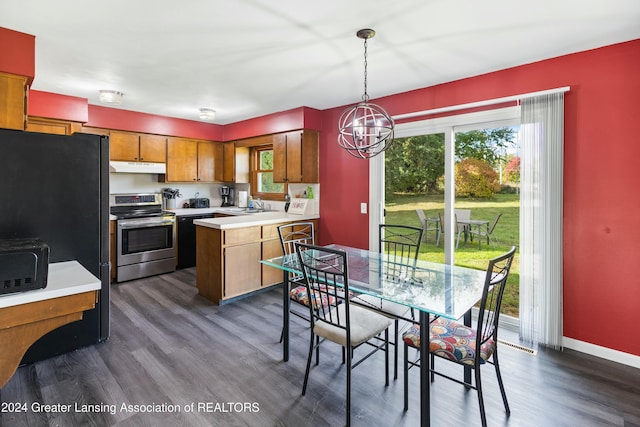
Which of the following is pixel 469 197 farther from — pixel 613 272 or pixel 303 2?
pixel 303 2

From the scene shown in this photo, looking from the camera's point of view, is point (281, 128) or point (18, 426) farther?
point (281, 128)

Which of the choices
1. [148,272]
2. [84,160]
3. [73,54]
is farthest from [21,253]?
[148,272]

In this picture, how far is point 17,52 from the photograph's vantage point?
2.33 meters

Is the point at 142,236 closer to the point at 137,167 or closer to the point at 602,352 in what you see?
the point at 137,167

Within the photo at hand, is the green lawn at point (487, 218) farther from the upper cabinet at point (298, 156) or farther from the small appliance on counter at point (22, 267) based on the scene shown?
the small appliance on counter at point (22, 267)

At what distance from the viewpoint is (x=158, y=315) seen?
3359mm

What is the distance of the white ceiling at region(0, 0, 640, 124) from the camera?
1999 millimetres

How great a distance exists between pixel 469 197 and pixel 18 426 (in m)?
3.75

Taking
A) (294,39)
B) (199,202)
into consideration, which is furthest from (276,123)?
(294,39)

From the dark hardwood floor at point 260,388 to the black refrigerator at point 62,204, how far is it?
0.17 m

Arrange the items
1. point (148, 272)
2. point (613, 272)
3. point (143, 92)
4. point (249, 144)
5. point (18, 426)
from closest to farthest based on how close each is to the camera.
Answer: point (18, 426), point (613, 272), point (143, 92), point (148, 272), point (249, 144)

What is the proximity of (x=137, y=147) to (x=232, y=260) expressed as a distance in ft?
7.98

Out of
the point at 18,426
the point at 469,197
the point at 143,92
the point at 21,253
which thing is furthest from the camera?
the point at 143,92

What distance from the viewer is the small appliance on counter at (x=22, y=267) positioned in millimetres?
1547
